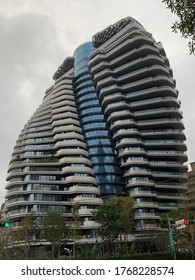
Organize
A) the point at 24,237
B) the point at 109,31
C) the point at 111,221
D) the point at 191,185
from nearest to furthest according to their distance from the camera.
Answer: the point at 24,237, the point at 111,221, the point at 191,185, the point at 109,31

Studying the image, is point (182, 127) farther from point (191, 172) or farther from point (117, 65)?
point (117, 65)

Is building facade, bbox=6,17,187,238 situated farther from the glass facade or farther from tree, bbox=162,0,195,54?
tree, bbox=162,0,195,54

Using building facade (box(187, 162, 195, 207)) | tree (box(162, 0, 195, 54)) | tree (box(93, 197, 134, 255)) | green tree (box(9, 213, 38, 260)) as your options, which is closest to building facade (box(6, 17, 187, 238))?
building facade (box(187, 162, 195, 207))

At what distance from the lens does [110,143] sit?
3356 inches

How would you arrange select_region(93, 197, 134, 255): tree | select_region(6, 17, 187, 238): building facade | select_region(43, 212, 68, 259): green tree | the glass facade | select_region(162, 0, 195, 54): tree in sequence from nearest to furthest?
select_region(162, 0, 195, 54): tree < select_region(43, 212, 68, 259): green tree < select_region(93, 197, 134, 255): tree < select_region(6, 17, 187, 238): building facade < the glass facade

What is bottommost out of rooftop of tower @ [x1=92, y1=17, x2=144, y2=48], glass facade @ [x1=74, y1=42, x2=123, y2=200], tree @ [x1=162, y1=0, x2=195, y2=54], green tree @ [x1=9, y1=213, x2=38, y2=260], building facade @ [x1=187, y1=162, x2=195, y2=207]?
green tree @ [x1=9, y1=213, x2=38, y2=260]

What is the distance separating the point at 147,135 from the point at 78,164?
19.5 metres

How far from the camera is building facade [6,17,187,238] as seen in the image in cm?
7206

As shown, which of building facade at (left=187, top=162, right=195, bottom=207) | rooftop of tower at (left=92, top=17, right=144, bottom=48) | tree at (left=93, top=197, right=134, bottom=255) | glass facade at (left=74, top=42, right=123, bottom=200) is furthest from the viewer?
rooftop of tower at (left=92, top=17, right=144, bottom=48)

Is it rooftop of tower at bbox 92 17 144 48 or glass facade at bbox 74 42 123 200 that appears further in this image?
rooftop of tower at bbox 92 17 144 48

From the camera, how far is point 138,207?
70.9 meters

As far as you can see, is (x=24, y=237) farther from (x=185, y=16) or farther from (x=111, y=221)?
(x=185, y=16)

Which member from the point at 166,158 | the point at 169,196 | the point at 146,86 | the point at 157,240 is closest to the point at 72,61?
the point at 146,86

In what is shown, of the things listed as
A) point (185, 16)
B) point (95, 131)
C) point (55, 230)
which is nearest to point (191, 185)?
point (95, 131)
